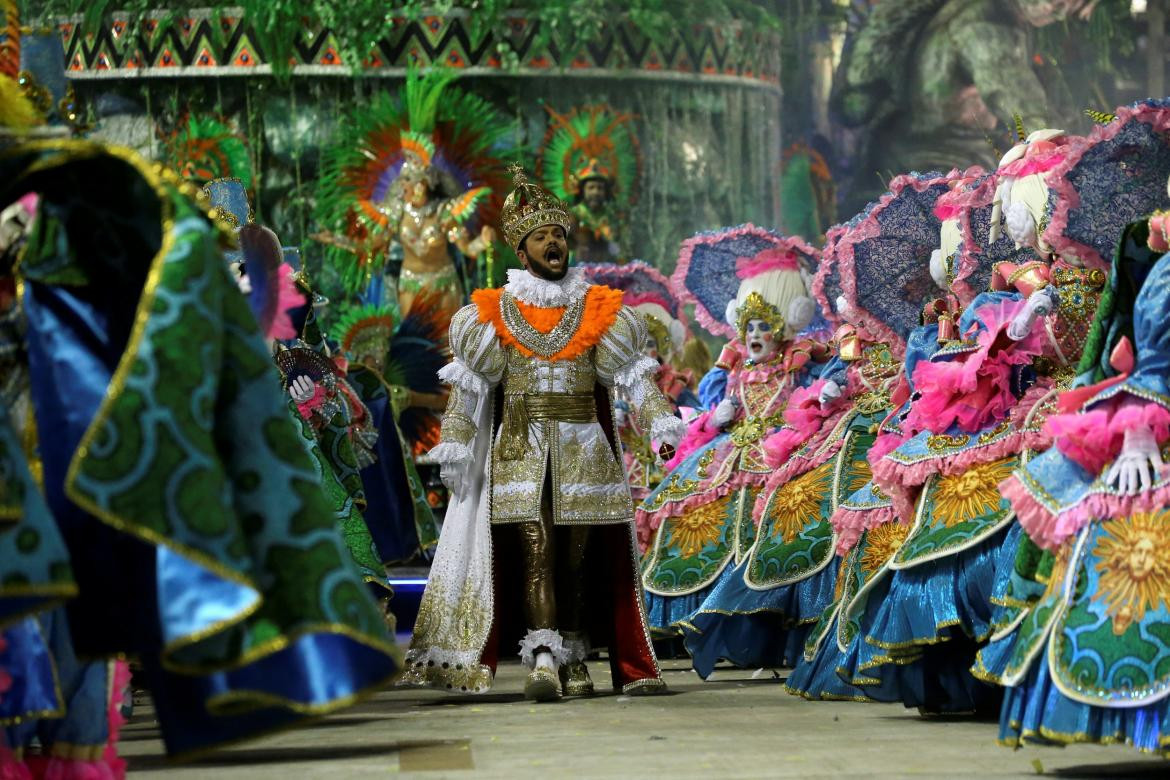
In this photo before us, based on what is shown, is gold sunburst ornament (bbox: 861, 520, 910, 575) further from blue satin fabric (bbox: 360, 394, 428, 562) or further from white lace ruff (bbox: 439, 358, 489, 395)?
blue satin fabric (bbox: 360, 394, 428, 562)

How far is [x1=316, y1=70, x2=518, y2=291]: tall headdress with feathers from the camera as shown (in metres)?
16.5

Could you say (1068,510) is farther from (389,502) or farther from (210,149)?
(210,149)

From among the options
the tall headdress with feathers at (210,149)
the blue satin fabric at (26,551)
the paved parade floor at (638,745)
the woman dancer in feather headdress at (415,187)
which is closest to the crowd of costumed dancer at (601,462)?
the blue satin fabric at (26,551)

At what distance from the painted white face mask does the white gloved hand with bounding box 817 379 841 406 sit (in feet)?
2.63

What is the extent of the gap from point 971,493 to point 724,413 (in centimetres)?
273

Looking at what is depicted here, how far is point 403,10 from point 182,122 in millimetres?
2141

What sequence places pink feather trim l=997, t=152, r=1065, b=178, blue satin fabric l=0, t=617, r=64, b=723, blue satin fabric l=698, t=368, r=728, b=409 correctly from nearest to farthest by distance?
blue satin fabric l=0, t=617, r=64, b=723
pink feather trim l=997, t=152, r=1065, b=178
blue satin fabric l=698, t=368, r=728, b=409

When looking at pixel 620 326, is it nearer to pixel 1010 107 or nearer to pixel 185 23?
pixel 185 23

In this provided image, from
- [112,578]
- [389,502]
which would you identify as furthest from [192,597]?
[389,502]

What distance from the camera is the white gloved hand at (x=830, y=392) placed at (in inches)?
333

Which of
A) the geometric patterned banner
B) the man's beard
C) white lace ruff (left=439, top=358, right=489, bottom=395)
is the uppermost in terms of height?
the geometric patterned banner

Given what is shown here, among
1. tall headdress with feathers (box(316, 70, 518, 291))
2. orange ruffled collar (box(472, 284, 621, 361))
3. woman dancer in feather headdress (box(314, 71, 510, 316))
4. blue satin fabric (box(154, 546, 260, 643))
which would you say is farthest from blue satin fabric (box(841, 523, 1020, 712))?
tall headdress with feathers (box(316, 70, 518, 291))

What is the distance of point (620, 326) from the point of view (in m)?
8.02

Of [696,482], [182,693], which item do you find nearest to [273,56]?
[696,482]
